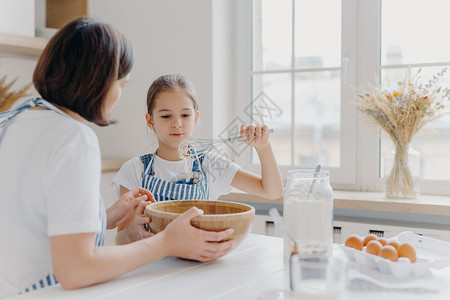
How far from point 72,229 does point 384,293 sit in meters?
0.59

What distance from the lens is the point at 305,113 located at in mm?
2547

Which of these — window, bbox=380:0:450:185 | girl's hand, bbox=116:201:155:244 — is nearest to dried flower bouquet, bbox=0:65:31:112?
girl's hand, bbox=116:201:155:244

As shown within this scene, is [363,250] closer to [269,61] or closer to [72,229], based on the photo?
[72,229]

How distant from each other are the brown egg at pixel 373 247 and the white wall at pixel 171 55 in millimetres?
1534

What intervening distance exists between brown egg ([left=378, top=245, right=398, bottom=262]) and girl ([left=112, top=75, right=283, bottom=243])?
2.05 ft

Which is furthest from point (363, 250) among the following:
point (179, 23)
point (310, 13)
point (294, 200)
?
point (179, 23)

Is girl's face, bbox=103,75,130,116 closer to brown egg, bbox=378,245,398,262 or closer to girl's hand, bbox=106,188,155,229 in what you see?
girl's hand, bbox=106,188,155,229

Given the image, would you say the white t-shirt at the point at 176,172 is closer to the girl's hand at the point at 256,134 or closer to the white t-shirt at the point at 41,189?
the girl's hand at the point at 256,134

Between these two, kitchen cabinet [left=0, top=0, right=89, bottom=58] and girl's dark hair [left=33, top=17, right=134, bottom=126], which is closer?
girl's dark hair [left=33, top=17, right=134, bottom=126]

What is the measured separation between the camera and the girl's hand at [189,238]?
1.04 m

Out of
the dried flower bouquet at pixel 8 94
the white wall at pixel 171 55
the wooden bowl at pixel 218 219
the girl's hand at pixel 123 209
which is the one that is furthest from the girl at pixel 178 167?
the dried flower bouquet at pixel 8 94

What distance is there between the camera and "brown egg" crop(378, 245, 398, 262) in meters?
1.03

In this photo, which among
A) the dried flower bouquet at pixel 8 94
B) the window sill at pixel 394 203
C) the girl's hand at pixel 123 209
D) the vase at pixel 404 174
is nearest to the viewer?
the girl's hand at pixel 123 209

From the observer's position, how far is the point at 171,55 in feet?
8.70
